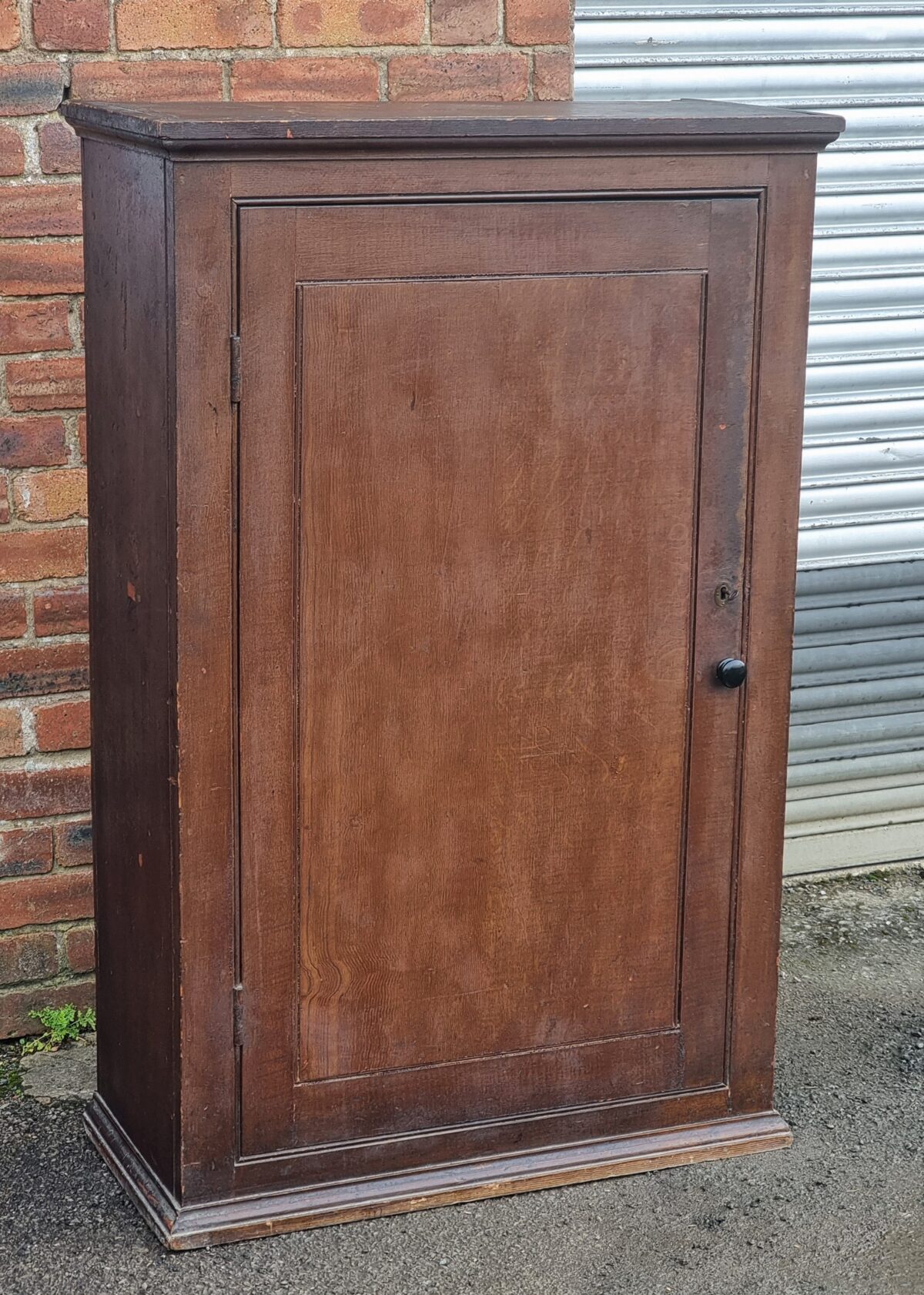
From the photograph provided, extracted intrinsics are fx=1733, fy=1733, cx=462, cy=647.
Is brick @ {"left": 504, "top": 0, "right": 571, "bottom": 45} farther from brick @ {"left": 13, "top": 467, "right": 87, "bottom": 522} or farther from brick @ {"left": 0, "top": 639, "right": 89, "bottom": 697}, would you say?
brick @ {"left": 0, "top": 639, "right": 89, "bottom": 697}

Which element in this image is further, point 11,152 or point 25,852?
point 25,852

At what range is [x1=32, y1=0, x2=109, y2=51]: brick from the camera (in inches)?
126

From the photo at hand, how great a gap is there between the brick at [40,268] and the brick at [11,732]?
2.70ft

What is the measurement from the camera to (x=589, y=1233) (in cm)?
302

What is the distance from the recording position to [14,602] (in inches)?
135

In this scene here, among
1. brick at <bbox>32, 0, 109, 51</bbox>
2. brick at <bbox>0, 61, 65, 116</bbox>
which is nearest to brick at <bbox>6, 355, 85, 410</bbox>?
brick at <bbox>0, 61, 65, 116</bbox>

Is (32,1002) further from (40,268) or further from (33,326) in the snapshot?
(40,268)

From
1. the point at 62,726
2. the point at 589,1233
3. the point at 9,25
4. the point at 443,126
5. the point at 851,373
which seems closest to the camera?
the point at 443,126

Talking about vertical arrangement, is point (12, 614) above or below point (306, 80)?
below

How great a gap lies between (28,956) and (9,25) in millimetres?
1839

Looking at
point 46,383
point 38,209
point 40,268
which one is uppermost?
point 38,209

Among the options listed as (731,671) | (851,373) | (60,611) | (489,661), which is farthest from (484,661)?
(851,373)

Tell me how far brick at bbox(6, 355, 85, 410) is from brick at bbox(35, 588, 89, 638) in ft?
1.21

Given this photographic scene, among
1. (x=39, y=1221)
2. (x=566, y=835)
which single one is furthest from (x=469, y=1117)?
(x=39, y=1221)
